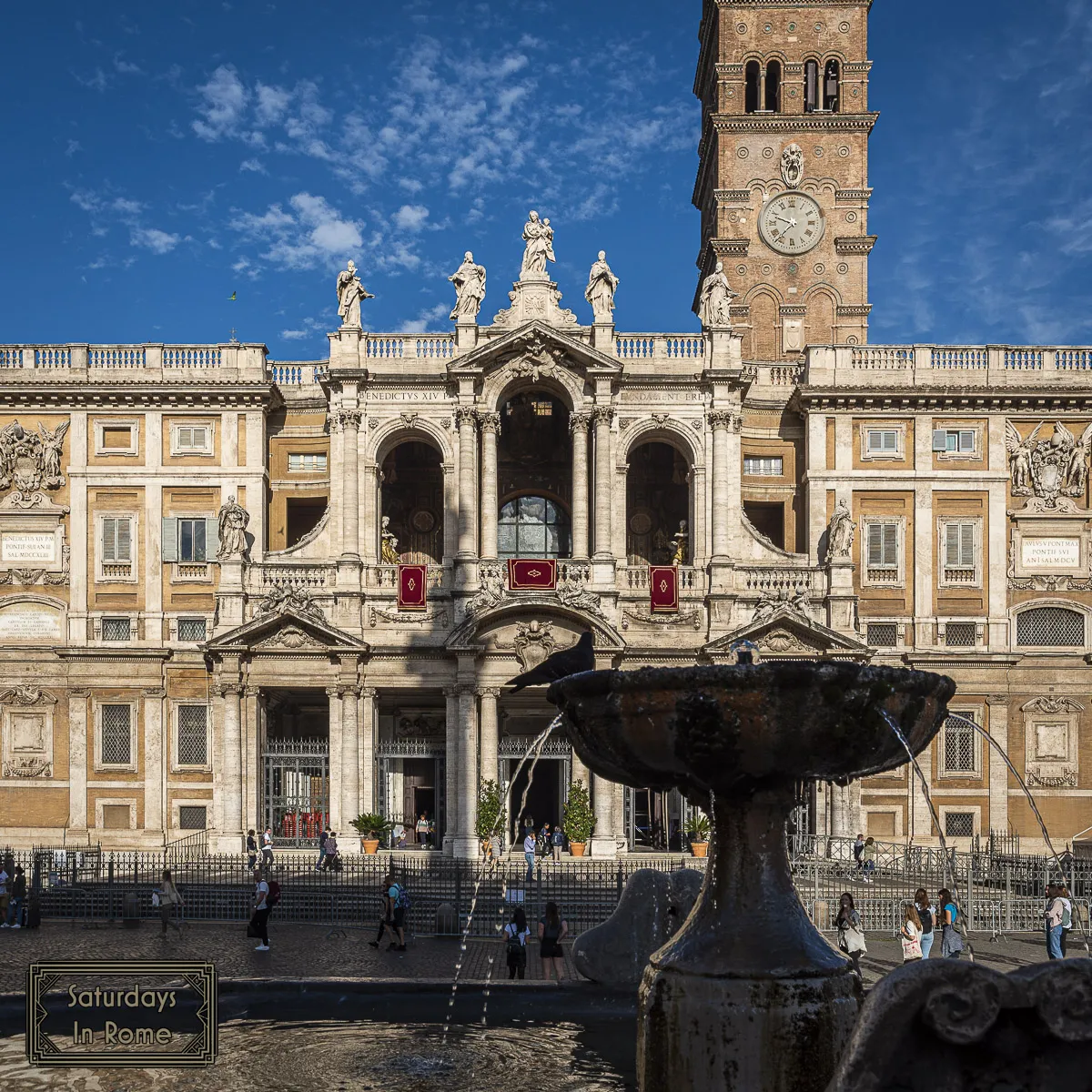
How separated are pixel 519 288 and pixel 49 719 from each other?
1898cm

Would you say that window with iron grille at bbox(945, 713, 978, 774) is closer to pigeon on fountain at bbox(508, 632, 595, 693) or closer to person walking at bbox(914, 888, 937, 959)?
person walking at bbox(914, 888, 937, 959)

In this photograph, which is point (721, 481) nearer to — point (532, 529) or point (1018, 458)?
point (532, 529)

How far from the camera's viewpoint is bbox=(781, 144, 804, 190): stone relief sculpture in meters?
48.8

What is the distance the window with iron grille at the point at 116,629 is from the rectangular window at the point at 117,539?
181cm

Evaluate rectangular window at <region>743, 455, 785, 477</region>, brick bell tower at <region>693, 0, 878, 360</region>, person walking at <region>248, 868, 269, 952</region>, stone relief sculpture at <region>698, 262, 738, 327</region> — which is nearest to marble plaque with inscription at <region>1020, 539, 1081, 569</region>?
rectangular window at <region>743, 455, 785, 477</region>

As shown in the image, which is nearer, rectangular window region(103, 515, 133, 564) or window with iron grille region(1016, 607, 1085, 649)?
window with iron grille region(1016, 607, 1085, 649)

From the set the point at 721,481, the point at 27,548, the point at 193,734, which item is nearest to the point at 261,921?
the point at 193,734

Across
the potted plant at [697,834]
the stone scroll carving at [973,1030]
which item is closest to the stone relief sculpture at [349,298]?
the potted plant at [697,834]

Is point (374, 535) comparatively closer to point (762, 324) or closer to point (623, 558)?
point (623, 558)

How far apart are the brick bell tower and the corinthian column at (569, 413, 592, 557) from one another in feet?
39.5

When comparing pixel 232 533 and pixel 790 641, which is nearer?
pixel 790 641

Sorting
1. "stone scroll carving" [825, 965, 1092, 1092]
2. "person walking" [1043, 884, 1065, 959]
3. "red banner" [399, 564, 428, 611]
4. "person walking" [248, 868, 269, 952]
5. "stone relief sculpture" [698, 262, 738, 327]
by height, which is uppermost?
"stone relief sculpture" [698, 262, 738, 327]

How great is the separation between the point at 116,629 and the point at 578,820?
15116 millimetres

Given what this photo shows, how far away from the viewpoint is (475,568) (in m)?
37.5
